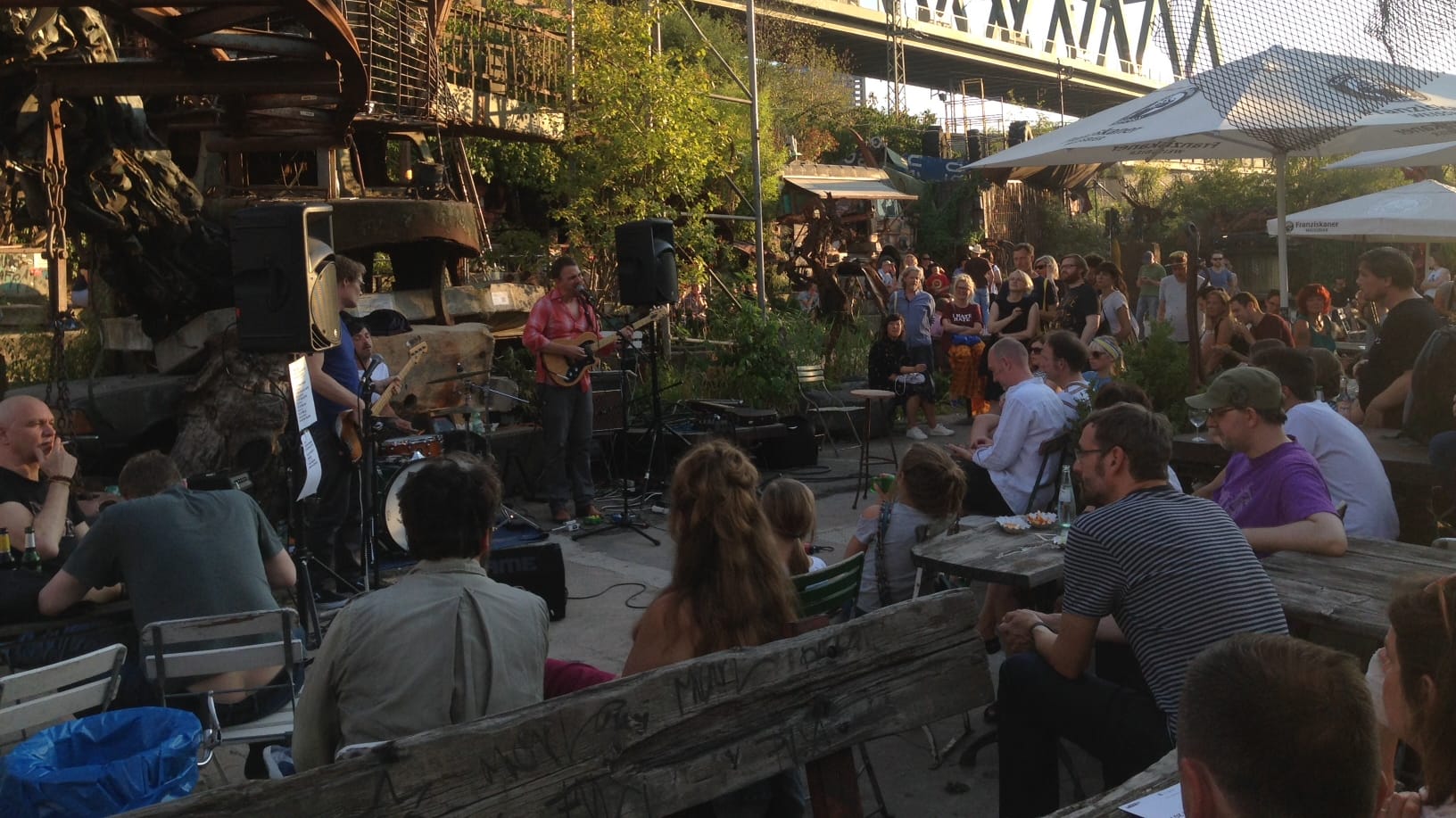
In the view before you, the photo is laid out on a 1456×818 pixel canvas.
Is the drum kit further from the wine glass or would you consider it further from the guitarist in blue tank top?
the wine glass

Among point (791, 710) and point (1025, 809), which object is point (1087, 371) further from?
point (791, 710)

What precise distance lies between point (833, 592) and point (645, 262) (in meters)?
5.35

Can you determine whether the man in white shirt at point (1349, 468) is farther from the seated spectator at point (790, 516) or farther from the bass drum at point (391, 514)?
the bass drum at point (391, 514)

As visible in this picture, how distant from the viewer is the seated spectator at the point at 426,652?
9.33ft

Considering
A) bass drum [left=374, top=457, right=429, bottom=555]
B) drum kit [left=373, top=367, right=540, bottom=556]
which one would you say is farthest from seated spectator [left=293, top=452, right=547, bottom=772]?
bass drum [left=374, top=457, right=429, bottom=555]

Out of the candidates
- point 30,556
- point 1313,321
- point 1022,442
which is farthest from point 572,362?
point 1313,321

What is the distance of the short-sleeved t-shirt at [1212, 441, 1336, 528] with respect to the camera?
4.12 meters

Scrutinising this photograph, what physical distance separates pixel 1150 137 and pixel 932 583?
399 cm

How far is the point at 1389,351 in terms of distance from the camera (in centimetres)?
660

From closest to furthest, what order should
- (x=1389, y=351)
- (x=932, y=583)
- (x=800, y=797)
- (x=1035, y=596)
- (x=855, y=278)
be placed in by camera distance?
(x=800, y=797) < (x=932, y=583) < (x=1035, y=596) < (x=1389, y=351) < (x=855, y=278)

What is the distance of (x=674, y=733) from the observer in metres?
2.71

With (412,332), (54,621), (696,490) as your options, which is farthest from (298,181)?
(696,490)

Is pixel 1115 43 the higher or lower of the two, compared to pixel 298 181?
higher

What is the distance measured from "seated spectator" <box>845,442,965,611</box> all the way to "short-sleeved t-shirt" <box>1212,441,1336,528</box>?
3.46ft
